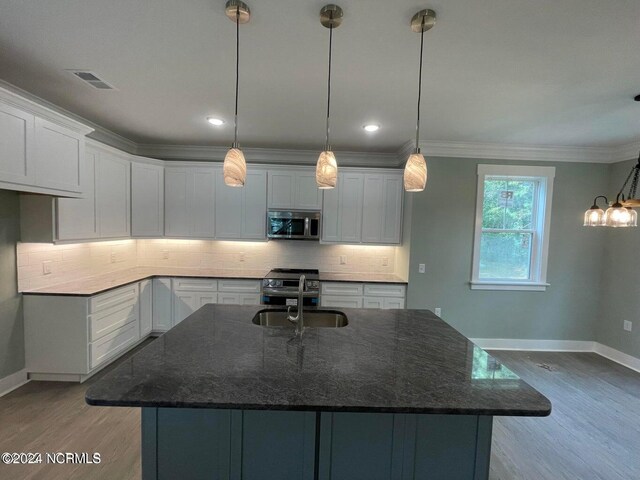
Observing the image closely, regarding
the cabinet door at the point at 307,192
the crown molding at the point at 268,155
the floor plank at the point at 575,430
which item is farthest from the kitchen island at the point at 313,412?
the crown molding at the point at 268,155

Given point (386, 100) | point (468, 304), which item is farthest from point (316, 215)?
point (468, 304)

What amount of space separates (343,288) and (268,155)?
2181 millimetres

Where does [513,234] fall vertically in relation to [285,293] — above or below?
above

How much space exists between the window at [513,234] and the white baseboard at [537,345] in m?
0.71

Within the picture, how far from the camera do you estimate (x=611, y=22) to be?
1.51 metres

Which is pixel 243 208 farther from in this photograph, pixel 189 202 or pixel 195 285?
pixel 195 285

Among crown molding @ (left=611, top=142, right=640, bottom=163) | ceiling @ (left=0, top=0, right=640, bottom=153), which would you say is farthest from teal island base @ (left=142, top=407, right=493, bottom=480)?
crown molding @ (left=611, top=142, right=640, bottom=163)

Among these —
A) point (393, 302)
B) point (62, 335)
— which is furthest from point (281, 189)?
point (62, 335)

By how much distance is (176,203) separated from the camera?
3979mm

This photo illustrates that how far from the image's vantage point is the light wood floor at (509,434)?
190cm

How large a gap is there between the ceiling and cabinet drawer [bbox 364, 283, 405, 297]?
1.91 meters

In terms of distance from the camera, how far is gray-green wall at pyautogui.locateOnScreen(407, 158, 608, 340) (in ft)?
12.1

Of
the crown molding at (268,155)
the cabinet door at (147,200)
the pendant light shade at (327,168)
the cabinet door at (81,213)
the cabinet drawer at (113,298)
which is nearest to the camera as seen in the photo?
the pendant light shade at (327,168)

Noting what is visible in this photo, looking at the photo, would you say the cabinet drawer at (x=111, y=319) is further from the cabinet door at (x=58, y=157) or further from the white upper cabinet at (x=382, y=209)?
the white upper cabinet at (x=382, y=209)
